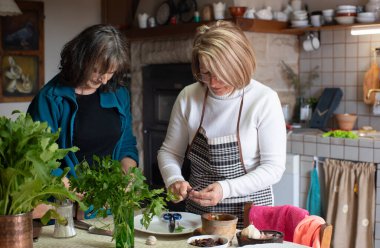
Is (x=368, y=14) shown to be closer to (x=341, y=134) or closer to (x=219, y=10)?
(x=341, y=134)

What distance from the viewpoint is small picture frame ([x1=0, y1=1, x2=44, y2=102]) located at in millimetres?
4820

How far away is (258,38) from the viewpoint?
412 centimetres

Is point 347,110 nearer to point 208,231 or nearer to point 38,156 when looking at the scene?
point 208,231

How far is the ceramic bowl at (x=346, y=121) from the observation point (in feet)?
12.9

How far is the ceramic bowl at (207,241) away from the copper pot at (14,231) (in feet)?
1.52

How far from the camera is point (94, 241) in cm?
181

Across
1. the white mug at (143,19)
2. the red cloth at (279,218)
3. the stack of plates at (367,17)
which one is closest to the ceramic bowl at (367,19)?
the stack of plates at (367,17)

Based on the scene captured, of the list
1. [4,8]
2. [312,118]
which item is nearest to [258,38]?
[312,118]

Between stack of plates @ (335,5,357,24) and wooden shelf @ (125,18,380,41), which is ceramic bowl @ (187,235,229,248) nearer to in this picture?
wooden shelf @ (125,18,380,41)

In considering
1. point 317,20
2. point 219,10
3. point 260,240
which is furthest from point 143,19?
point 260,240

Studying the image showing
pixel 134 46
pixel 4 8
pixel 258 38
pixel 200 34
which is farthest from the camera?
pixel 134 46

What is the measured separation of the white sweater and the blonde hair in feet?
0.36

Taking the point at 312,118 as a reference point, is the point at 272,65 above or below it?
above

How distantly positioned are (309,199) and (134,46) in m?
2.10
